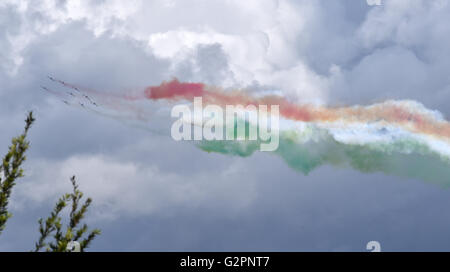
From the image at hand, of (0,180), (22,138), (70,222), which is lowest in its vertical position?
(70,222)
